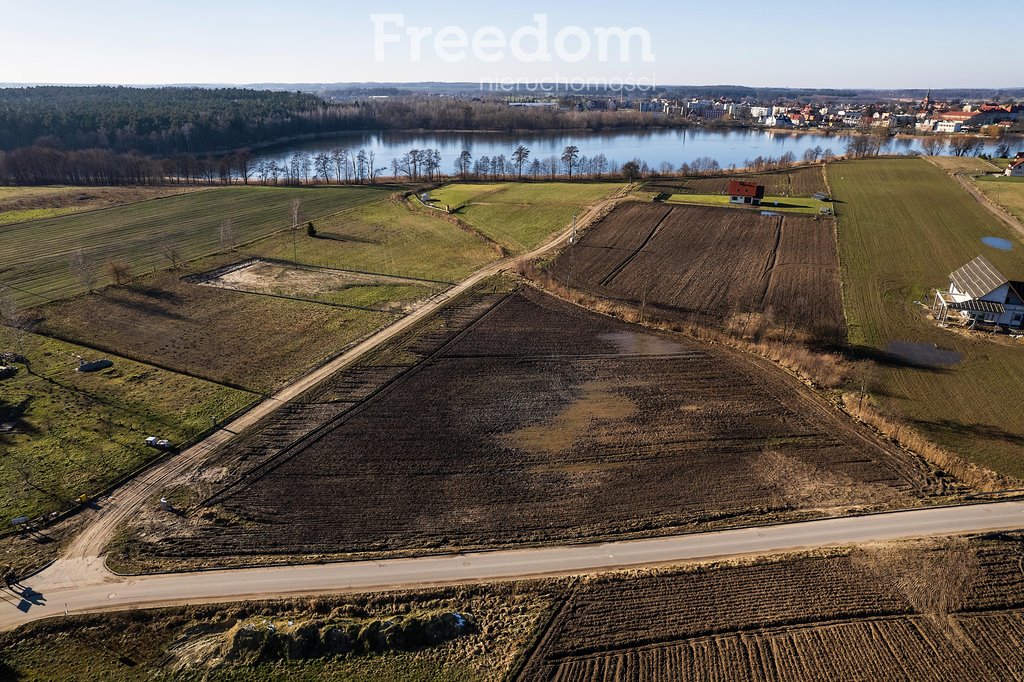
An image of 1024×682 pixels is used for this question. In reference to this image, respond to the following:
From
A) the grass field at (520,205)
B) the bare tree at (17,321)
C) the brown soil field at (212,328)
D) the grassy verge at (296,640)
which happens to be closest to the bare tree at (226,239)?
the brown soil field at (212,328)

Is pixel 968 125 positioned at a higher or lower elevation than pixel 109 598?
higher

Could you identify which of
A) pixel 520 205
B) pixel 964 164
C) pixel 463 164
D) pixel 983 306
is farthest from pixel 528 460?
pixel 964 164

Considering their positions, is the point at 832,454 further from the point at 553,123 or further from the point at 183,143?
the point at 553,123

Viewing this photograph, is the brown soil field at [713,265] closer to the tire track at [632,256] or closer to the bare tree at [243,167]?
the tire track at [632,256]

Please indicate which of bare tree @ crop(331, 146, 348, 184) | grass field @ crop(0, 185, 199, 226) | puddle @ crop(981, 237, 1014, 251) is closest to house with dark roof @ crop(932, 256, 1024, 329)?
puddle @ crop(981, 237, 1014, 251)

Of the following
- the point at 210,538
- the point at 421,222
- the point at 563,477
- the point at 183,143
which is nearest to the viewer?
the point at 210,538

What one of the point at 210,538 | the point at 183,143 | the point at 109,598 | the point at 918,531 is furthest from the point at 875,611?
the point at 183,143

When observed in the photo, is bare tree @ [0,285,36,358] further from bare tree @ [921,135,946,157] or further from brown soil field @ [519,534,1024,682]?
bare tree @ [921,135,946,157]

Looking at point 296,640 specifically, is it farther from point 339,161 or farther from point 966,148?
point 966,148
